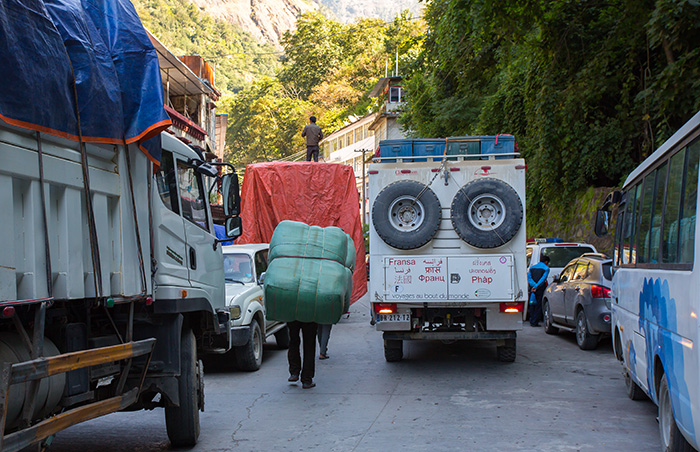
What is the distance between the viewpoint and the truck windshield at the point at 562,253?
15539 mm

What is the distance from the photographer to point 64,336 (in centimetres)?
446

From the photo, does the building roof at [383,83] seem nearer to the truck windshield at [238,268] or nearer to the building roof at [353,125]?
the building roof at [353,125]

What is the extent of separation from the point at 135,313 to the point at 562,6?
13.6 metres

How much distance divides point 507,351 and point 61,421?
7.06 meters

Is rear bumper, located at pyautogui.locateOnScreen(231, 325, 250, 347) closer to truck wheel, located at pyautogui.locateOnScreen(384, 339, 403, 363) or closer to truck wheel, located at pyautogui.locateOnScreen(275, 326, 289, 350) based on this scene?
truck wheel, located at pyautogui.locateOnScreen(384, 339, 403, 363)

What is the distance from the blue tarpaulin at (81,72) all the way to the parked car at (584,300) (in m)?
7.31

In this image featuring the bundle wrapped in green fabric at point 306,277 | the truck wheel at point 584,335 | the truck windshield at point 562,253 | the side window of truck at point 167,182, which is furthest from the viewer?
the truck windshield at point 562,253

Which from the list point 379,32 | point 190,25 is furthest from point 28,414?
→ point 190,25

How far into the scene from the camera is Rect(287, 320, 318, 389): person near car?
27.5ft

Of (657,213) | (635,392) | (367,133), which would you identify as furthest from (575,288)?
(367,133)

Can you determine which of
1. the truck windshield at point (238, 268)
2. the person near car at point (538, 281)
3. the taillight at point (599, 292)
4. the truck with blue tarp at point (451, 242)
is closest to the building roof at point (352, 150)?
the person near car at point (538, 281)

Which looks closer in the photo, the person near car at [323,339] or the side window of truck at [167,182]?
the side window of truck at [167,182]

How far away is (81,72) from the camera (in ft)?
14.6

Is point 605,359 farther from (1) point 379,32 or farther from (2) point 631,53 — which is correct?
(1) point 379,32
